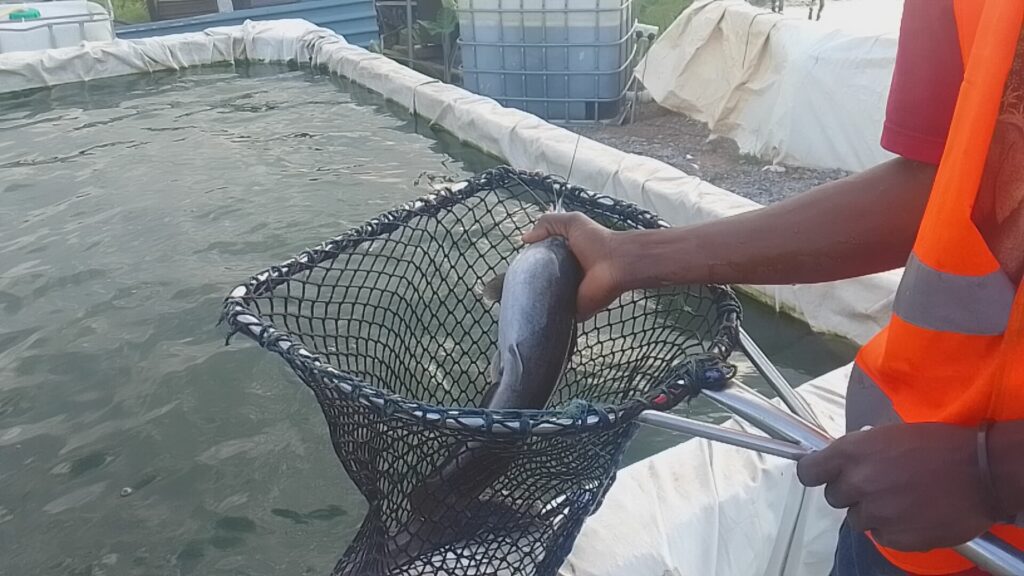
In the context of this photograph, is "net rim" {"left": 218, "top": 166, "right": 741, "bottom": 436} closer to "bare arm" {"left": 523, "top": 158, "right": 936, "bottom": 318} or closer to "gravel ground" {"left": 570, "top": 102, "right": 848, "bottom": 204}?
"bare arm" {"left": 523, "top": 158, "right": 936, "bottom": 318}

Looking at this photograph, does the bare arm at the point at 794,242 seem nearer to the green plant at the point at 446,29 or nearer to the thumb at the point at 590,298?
the thumb at the point at 590,298

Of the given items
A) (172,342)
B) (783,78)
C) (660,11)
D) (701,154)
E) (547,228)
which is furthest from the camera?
(660,11)

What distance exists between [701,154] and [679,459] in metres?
4.90

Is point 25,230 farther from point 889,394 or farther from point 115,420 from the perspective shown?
point 889,394

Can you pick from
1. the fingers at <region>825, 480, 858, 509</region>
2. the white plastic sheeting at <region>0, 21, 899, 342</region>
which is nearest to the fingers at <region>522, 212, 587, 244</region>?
the fingers at <region>825, 480, 858, 509</region>

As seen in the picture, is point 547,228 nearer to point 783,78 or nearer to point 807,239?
point 807,239

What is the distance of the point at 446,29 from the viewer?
10.0 metres

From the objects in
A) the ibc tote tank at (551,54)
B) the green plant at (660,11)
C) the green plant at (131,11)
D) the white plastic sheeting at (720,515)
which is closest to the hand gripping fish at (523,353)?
the white plastic sheeting at (720,515)

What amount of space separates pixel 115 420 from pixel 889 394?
3.24m

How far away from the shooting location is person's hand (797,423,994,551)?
2.98ft

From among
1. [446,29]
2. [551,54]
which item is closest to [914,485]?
[551,54]

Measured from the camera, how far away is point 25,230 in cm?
520

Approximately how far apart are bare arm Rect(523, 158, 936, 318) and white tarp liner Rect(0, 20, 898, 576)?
30.2 inches

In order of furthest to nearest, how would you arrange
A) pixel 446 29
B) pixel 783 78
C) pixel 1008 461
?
1. pixel 446 29
2. pixel 783 78
3. pixel 1008 461
